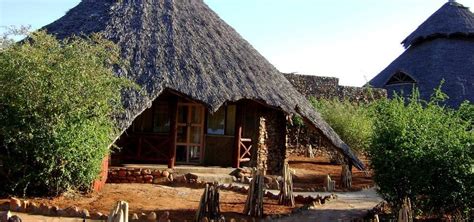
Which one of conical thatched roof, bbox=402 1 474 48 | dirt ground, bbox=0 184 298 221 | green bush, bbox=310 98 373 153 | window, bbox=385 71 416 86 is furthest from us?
conical thatched roof, bbox=402 1 474 48

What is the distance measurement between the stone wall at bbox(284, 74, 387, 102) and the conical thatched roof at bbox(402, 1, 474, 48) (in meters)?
5.73

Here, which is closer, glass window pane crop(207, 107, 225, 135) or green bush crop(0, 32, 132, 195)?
green bush crop(0, 32, 132, 195)

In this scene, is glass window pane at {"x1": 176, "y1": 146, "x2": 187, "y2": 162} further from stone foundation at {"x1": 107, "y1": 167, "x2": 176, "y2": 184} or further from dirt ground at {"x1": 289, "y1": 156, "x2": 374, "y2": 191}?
dirt ground at {"x1": 289, "y1": 156, "x2": 374, "y2": 191}

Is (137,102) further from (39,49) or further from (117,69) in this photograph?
(39,49)

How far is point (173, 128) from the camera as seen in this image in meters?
13.6

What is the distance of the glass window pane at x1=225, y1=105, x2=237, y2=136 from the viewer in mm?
14898

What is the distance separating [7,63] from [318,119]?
941 cm

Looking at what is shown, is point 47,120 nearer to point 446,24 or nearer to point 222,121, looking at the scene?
point 222,121

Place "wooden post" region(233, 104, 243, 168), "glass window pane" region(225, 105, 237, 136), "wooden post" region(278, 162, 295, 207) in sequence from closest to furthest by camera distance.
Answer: "wooden post" region(278, 162, 295, 207)
"wooden post" region(233, 104, 243, 168)
"glass window pane" region(225, 105, 237, 136)

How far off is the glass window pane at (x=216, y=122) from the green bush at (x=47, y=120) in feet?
18.0

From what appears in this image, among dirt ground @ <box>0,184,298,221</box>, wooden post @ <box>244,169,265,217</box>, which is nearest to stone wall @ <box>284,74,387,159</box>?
dirt ground @ <box>0,184,298,221</box>

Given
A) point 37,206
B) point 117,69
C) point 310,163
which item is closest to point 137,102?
point 117,69

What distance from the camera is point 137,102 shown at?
39.1 feet

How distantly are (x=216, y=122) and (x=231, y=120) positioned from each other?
44 centimetres
